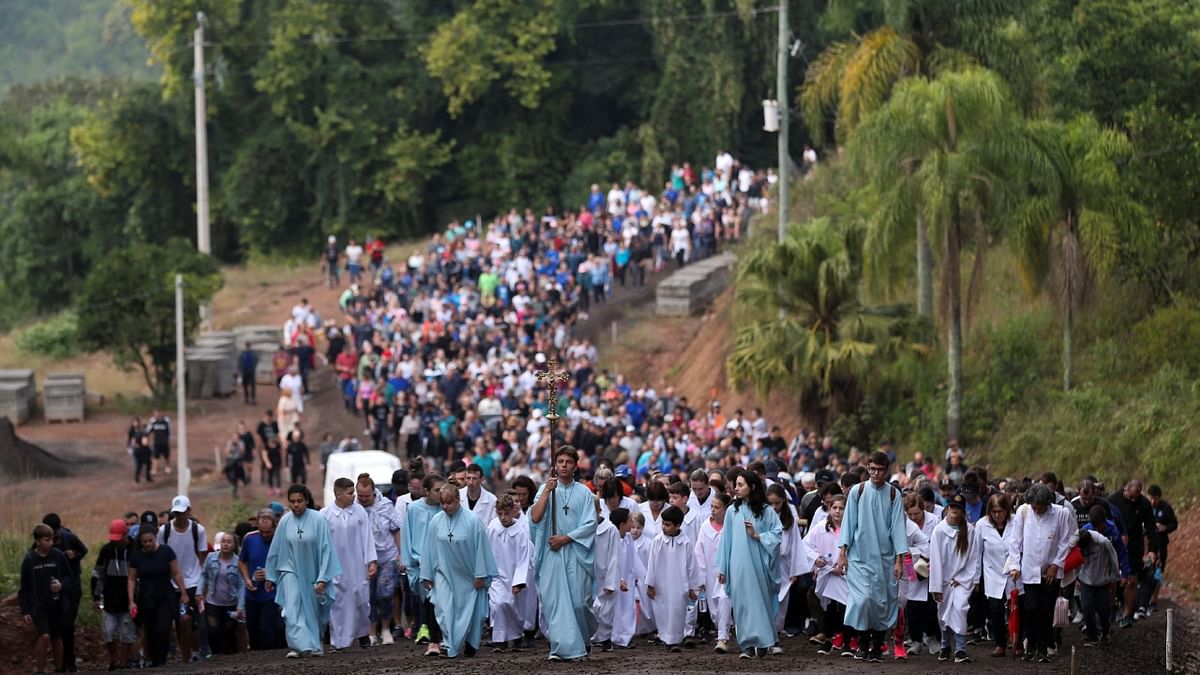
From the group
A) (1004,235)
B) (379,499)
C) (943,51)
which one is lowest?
(379,499)

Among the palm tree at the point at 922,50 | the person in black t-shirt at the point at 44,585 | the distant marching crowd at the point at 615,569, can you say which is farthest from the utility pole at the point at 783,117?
the person in black t-shirt at the point at 44,585

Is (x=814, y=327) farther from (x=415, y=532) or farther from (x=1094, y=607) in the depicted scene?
(x=415, y=532)

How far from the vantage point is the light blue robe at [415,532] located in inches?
675

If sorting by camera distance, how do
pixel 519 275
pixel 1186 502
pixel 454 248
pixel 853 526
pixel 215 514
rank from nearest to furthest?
pixel 853 526 < pixel 1186 502 < pixel 215 514 < pixel 519 275 < pixel 454 248

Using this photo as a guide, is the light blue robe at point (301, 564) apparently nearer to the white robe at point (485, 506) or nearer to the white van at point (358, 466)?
the white robe at point (485, 506)

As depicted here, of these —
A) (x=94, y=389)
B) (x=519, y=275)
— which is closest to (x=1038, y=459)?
(x=519, y=275)

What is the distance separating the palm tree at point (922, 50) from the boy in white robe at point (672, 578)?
13726mm

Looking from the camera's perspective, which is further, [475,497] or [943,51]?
[943,51]

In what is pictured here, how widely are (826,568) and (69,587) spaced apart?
6684mm

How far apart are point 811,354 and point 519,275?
45.7 feet

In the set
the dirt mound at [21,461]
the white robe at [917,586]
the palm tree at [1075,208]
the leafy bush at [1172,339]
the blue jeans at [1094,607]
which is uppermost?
the palm tree at [1075,208]

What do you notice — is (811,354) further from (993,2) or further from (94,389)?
(94,389)

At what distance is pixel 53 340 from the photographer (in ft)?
183

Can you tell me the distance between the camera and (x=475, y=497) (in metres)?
17.7
